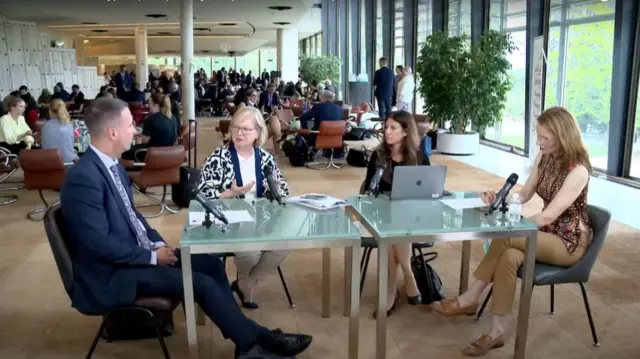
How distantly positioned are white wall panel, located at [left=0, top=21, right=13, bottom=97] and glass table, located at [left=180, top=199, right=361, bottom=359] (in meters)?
17.2

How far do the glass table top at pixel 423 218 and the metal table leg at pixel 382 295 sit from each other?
8cm

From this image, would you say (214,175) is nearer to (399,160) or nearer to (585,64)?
(399,160)

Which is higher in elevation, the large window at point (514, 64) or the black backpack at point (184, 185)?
the large window at point (514, 64)

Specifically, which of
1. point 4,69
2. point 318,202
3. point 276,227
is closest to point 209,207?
point 276,227

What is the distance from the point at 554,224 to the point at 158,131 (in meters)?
4.67

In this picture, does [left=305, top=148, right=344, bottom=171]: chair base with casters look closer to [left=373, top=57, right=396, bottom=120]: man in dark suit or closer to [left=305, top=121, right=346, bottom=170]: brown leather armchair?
[left=305, top=121, right=346, bottom=170]: brown leather armchair

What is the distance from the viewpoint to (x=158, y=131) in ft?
21.8

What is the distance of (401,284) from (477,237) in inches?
51.8

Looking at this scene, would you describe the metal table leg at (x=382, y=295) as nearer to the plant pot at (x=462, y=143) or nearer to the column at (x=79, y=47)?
the plant pot at (x=462, y=143)

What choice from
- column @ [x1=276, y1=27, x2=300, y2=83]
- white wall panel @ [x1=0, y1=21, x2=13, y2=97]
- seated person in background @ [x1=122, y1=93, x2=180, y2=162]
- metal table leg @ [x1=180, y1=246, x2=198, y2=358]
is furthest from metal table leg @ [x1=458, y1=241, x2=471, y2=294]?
column @ [x1=276, y1=27, x2=300, y2=83]

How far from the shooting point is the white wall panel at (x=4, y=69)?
17547mm

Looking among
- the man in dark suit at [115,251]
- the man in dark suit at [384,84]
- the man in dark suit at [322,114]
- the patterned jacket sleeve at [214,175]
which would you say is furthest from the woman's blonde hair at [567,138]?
the man in dark suit at [384,84]

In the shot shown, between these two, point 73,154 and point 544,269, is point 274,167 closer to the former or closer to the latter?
point 544,269

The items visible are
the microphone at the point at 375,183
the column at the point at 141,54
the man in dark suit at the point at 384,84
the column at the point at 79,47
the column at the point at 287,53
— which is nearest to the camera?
the microphone at the point at 375,183
